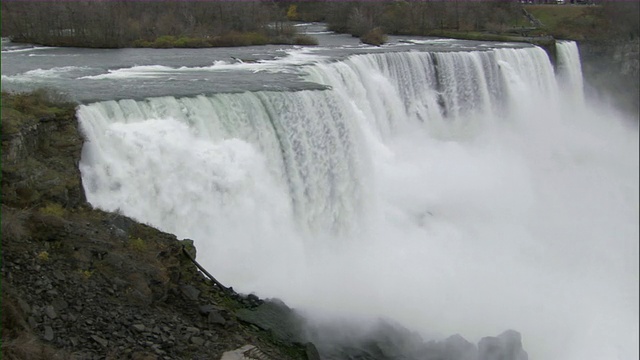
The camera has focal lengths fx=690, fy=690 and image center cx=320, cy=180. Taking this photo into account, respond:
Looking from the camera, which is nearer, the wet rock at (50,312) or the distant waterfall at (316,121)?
the wet rock at (50,312)

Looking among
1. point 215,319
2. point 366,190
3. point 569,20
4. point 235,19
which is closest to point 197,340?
point 215,319

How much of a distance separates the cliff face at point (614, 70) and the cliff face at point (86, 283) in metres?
23.2

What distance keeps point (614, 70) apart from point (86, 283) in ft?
87.7

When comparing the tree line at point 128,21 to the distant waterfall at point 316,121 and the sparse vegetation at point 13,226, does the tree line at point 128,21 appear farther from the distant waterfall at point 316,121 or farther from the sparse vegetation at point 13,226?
the sparse vegetation at point 13,226

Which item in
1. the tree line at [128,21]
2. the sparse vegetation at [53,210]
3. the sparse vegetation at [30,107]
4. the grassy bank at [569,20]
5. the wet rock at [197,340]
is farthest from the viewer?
the grassy bank at [569,20]

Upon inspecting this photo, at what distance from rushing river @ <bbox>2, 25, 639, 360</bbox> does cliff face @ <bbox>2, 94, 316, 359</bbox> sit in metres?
1.06

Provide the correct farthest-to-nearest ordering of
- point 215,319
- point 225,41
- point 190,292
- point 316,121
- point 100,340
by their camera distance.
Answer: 1. point 225,41
2. point 316,121
3. point 190,292
4. point 215,319
5. point 100,340

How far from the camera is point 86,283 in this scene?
8.13m

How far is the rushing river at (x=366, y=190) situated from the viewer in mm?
11414

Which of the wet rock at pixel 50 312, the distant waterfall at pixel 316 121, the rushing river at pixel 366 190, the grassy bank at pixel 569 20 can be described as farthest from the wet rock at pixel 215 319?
the grassy bank at pixel 569 20

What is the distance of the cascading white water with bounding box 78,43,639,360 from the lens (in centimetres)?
1136

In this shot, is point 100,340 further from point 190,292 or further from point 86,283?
point 190,292

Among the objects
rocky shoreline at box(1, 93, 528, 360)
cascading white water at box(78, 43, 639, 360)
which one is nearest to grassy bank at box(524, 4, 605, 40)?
cascading white water at box(78, 43, 639, 360)

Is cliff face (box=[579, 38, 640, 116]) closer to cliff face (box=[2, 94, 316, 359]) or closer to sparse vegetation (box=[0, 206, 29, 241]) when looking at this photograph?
cliff face (box=[2, 94, 316, 359])
